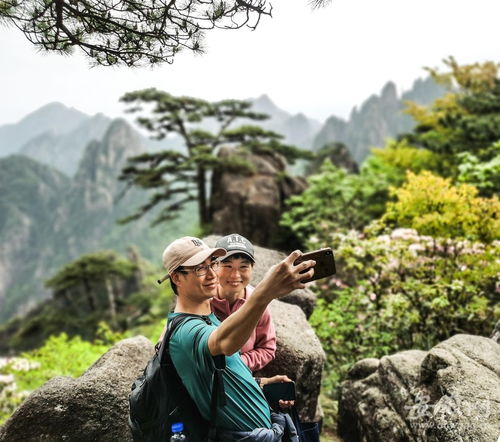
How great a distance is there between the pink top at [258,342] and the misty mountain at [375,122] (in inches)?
2322

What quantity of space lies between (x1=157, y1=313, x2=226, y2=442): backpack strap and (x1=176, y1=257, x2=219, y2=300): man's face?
91 millimetres

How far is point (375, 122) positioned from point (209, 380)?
64037 mm

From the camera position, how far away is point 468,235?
530 cm

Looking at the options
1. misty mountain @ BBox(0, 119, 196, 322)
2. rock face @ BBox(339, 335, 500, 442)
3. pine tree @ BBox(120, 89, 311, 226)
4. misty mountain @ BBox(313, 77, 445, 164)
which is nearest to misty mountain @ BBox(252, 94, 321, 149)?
misty mountain @ BBox(313, 77, 445, 164)

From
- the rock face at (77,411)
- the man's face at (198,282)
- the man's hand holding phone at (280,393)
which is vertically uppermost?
the man's face at (198,282)

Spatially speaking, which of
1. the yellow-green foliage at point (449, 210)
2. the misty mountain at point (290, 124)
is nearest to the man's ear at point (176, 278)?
the yellow-green foliage at point (449, 210)

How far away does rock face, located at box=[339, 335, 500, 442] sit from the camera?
8.21 ft

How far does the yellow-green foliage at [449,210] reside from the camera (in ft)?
17.5

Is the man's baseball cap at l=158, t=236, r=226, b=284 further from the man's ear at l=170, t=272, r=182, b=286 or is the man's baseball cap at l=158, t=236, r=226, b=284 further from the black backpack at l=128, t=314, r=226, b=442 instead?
the black backpack at l=128, t=314, r=226, b=442

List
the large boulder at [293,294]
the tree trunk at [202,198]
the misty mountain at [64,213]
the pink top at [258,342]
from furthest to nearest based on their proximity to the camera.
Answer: the misty mountain at [64,213] < the tree trunk at [202,198] < the large boulder at [293,294] < the pink top at [258,342]

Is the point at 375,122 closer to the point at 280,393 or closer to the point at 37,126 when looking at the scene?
the point at 280,393

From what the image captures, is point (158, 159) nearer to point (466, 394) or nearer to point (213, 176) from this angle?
point (213, 176)

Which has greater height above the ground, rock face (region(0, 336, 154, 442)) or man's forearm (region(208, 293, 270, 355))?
man's forearm (region(208, 293, 270, 355))

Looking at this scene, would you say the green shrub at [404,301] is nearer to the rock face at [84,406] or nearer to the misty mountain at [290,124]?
the rock face at [84,406]
